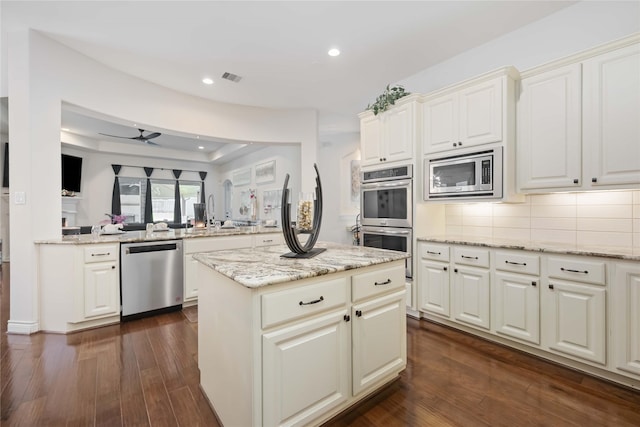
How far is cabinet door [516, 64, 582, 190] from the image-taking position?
7.16 feet

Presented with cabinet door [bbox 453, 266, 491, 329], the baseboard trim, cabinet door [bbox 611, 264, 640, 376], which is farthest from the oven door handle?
the baseboard trim

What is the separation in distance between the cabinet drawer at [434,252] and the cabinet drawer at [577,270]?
31.5 inches

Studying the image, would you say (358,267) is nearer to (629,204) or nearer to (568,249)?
(568,249)

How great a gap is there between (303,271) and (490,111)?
225 cm

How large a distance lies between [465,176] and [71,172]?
332 inches

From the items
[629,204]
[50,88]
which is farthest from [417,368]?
[50,88]

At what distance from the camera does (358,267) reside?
63.7 inches

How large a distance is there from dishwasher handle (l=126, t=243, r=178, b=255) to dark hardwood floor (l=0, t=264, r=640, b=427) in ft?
2.88

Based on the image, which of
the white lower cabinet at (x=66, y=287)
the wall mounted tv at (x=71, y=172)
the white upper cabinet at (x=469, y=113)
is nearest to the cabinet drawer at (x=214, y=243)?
the white lower cabinet at (x=66, y=287)

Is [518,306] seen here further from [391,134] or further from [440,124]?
[391,134]

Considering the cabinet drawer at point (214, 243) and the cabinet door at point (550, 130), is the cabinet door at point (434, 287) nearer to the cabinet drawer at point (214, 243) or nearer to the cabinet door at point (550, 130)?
the cabinet door at point (550, 130)

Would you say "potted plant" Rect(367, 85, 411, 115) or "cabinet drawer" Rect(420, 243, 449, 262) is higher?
"potted plant" Rect(367, 85, 411, 115)

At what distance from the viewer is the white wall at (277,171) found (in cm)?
626

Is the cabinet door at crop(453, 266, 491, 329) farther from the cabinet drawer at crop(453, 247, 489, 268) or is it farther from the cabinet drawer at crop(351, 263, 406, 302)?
the cabinet drawer at crop(351, 263, 406, 302)
